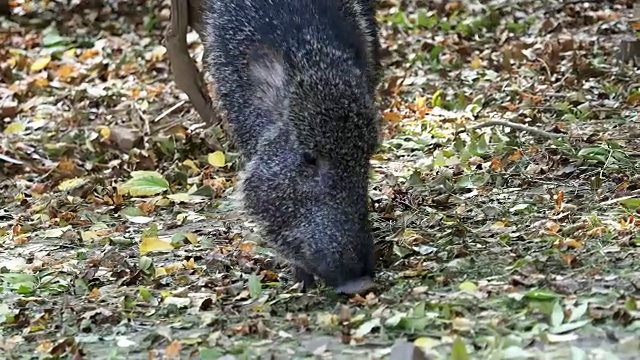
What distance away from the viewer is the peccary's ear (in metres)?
3.81

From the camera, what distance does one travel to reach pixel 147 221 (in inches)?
194

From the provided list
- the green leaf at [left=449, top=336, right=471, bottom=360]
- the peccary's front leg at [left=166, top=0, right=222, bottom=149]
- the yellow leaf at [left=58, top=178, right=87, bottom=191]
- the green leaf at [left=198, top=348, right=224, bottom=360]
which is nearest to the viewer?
A: the green leaf at [left=449, top=336, right=471, bottom=360]

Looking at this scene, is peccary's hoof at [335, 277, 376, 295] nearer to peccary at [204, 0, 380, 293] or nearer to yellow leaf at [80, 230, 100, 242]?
peccary at [204, 0, 380, 293]

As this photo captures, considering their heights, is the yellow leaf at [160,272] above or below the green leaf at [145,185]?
above

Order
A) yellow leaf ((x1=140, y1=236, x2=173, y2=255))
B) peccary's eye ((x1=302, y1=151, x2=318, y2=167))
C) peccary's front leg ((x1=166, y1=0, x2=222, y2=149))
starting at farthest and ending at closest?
1. peccary's front leg ((x1=166, y1=0, x2=222, y2=149))
2. yellow leaf ((x1=140, y1=236, x2=173, y2=255))
3. peccary's eye ((x1=302, y1=151, x2=318, y2=167))

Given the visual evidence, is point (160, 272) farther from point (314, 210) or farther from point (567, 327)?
point (567, 327)

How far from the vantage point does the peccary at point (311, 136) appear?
3396mm

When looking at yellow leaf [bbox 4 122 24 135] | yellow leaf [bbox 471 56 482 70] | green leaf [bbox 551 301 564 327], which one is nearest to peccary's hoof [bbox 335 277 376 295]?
green leaf [bbox 551 301 564 327]

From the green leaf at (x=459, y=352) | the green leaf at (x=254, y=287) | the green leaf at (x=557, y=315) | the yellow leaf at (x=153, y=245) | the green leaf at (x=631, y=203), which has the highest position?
the green leaf at (x=459, y=352)

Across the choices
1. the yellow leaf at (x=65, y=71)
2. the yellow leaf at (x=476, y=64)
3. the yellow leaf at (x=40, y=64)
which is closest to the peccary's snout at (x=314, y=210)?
the yellow leaf at (x=476, y=64)

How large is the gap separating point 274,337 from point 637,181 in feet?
6.35

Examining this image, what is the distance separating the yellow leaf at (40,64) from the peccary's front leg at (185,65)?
263 cm

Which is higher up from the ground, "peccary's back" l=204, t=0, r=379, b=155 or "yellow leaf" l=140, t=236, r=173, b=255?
"peccary's back" l=204, t=0, r=379, b=155

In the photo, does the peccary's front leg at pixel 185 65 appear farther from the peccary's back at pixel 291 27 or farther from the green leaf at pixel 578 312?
the green leaf at pixel 578 312
